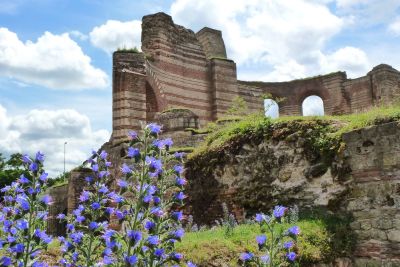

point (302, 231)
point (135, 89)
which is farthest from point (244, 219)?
point (135, 89)

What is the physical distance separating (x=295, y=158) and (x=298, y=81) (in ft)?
76.6

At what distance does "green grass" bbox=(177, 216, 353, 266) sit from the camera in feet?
19.9

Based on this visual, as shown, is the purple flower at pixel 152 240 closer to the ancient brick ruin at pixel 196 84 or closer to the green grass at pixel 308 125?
the green grass at pixel 308 125

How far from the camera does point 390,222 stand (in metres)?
6.80

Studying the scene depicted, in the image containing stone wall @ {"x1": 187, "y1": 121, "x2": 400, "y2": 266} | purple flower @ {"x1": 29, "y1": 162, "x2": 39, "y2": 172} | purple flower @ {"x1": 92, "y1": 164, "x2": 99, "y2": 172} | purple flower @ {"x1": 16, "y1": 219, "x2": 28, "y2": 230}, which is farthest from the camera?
stone wall @ {"x1": 187, "y1": 121, "x2": 400, "y2": 266}

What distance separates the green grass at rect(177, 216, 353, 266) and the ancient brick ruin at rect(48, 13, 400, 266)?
508 mm

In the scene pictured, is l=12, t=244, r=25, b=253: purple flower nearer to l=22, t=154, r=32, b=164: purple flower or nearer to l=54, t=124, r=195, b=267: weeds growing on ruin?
l=54, t=124, r=195, b=267: weeds growing on ruin

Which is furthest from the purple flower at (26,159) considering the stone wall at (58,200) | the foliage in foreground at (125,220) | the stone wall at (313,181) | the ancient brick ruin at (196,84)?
the stone wall at (58,200)

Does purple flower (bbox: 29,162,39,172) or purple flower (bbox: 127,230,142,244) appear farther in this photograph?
purple flower (bbox: 29,162,39,172)

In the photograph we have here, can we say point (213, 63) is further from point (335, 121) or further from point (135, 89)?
point (335, 121)

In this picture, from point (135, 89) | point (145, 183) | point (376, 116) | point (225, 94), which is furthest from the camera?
point (225, 94)

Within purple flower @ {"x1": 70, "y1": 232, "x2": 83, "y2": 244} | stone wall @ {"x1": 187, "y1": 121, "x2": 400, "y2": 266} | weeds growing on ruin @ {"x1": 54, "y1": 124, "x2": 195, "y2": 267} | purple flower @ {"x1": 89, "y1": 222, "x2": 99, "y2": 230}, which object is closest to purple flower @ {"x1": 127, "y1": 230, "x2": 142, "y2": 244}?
weeds growing on ruin @ {"x1": 54, "y1": 124, "x2": 195, "y2": 267}

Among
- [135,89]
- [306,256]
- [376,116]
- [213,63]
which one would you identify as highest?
[213,63]

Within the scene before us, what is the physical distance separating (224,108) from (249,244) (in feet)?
58.9
